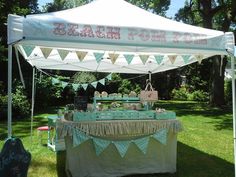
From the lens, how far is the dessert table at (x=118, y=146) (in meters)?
5.51

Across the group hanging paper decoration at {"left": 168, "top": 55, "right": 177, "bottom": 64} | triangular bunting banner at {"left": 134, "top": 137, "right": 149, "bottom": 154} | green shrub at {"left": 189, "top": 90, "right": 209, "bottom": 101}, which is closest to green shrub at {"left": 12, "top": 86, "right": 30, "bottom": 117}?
hanging paper decoration at {"left": 168, "top": 55, "right": 177, "bottom": 64}

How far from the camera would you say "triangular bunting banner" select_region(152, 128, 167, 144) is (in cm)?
580

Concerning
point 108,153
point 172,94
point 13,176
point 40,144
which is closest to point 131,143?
point 108,153

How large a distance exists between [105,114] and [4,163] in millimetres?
2116

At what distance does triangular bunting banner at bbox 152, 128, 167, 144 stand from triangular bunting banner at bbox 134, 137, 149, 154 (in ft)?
0.51

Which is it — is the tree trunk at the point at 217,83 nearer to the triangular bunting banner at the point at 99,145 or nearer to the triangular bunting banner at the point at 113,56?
the triangular bunting banner at the point at 113,56

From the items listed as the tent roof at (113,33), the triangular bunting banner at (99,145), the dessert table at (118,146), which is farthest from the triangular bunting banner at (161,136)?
the tent roof at (113,33)

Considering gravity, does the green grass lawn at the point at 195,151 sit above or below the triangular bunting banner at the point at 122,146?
below

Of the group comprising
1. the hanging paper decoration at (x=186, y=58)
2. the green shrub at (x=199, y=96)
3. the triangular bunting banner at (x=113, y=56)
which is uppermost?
the triangular bunting banner at (x=113, y=56)

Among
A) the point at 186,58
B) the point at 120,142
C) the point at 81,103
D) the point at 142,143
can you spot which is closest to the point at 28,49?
the point at 81,103

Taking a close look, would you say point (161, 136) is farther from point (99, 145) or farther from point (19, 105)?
point (19, 105)

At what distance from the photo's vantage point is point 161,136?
584cm

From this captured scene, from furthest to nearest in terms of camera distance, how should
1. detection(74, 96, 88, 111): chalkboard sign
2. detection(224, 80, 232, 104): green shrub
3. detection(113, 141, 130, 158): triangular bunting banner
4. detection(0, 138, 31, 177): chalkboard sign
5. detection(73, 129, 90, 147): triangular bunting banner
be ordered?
detection(224, 80, 232, 104): green shrub → detection(74, 96, 88, 111): chalkboard sign → detection(113, 141, 130, 158): triangular bunting banner → detection(73, 129, 90, 147): triangular bunting banner → detection(0, 138, 31, 177): chalkboard sign

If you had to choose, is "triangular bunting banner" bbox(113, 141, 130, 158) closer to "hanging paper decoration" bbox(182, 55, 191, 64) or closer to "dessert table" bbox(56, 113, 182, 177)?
"dessert table" bbox(56, 113, 182, 177)
